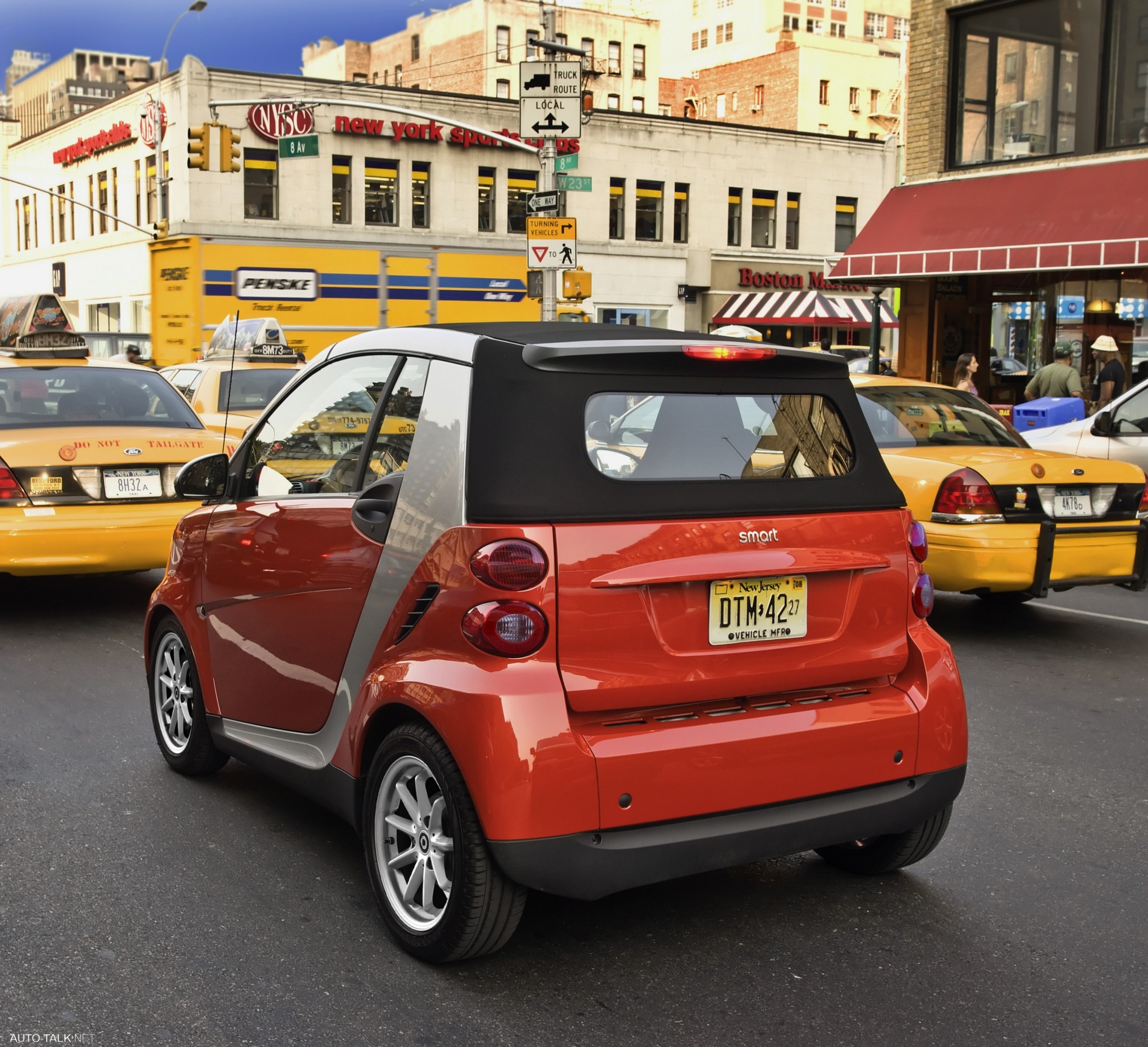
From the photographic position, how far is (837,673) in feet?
12.8

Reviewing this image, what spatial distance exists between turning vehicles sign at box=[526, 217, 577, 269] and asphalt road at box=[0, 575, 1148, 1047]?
14689mm

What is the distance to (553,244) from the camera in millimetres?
19688

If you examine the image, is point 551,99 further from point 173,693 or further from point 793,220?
point 793,220

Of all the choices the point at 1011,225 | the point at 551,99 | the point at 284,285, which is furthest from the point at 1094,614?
the point at 284,285

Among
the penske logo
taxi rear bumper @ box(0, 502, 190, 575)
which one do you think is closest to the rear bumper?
taxi rear bumper @ box(0, 502, 190, 575)

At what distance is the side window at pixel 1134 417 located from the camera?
1178cm

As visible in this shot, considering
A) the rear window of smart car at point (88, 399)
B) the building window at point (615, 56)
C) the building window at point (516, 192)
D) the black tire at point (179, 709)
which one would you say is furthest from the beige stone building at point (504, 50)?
the black tire at point (179, 709)

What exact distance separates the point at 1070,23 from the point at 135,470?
16112 mm

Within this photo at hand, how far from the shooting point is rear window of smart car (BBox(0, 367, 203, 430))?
356 inches

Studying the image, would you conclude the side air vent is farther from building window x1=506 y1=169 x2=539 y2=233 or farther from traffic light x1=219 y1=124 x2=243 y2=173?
building window x1=506 y1=169 x2=539 y2=233

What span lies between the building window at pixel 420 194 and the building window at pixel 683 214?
987 cm

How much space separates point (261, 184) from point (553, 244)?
24.7m

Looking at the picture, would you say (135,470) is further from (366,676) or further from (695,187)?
(695,187)

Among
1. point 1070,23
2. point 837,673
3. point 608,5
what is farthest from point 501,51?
point 837,673
